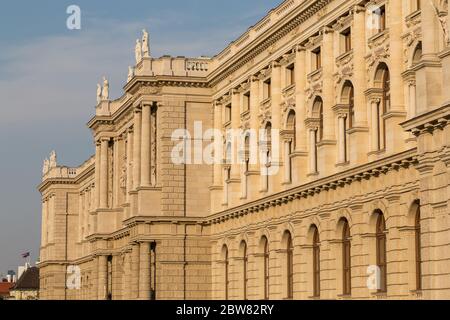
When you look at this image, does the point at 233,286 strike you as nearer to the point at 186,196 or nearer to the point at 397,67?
the point at 186,196

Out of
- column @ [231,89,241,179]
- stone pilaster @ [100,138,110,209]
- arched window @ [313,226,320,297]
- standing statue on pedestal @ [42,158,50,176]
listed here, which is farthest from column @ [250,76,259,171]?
standing statue on pedestal @ [42,158,50,176]

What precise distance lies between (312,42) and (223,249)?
68.8ft

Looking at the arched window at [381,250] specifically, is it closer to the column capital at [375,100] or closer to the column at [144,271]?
the column capital at [375,100]

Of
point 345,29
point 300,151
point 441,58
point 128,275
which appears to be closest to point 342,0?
point 345,29

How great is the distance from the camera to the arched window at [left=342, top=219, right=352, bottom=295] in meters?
56.5

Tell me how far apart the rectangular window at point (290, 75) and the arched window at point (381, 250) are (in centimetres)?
1583

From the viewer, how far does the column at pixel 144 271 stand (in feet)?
265

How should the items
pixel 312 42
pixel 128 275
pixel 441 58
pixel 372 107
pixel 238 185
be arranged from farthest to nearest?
pixel 128 275 < pixel 238 185 < pixel 312 42 < pixel 372 107 < pixel 441 58

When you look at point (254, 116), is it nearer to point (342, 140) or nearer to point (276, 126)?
point (276, 126)

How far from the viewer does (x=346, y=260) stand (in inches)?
2245

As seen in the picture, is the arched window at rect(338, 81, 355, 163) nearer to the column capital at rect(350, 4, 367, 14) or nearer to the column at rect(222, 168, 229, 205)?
the column capital at rect(350, 4, 367, 14)

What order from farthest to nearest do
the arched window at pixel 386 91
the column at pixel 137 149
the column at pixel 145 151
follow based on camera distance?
the column at pixel 137 149, the column at pixel 145 151, the arched window at pixel 386 91

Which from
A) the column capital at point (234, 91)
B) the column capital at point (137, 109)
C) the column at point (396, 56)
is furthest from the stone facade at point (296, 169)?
the column capital at point (234, 91)

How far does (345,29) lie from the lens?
188 ft
